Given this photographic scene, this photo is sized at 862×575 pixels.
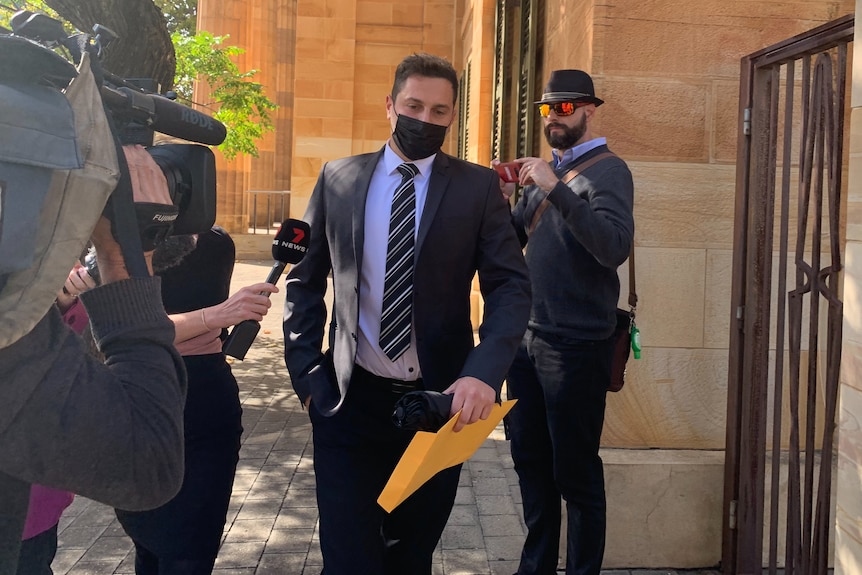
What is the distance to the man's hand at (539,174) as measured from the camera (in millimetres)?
3059

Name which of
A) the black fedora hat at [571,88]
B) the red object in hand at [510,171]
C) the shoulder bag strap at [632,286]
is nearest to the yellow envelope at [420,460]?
the red object in hand at [510,171]

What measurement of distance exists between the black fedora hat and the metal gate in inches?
26.3

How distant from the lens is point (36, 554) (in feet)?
6.69

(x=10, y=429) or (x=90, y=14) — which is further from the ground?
(x=90, y=14)

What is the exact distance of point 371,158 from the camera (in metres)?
2.74

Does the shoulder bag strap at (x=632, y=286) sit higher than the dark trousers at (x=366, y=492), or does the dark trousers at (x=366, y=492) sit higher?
the shoulder bag strap at (x=632, y=286)

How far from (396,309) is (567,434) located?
105 centimetres

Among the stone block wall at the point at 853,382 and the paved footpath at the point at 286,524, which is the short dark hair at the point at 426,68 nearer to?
the stone block wall at the point at 853,382

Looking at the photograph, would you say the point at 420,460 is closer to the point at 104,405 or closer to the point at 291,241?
the point at 291,241

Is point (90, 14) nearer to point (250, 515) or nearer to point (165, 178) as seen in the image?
point (250, 515)

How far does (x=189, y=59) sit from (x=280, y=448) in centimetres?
537

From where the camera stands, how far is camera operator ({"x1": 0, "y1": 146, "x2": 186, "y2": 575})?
102 centimetres

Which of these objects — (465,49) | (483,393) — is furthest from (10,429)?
(465,49)

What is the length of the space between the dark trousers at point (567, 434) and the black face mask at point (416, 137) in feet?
3.31
